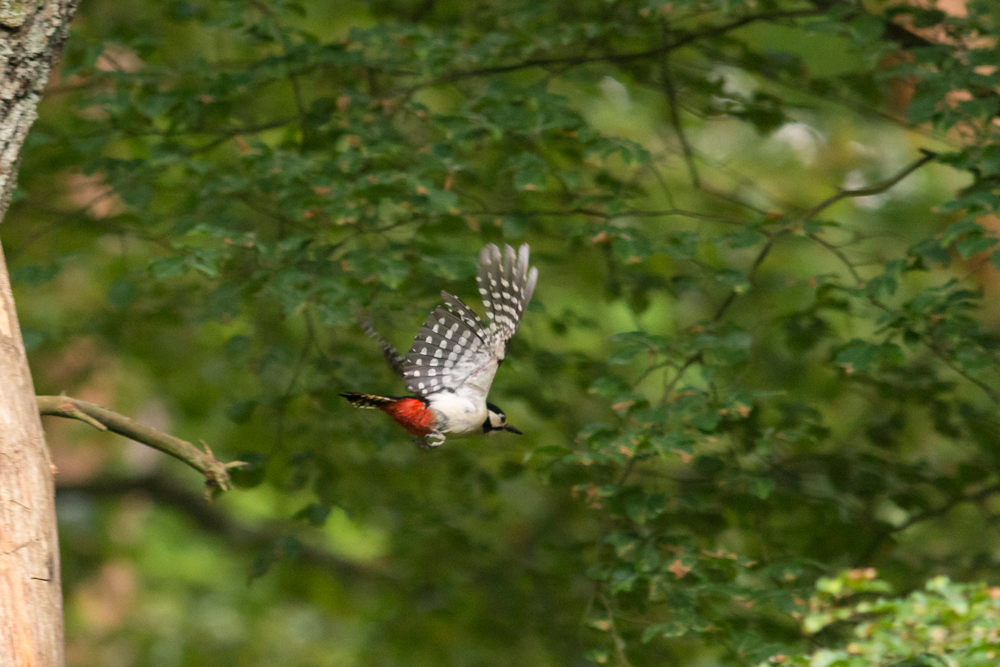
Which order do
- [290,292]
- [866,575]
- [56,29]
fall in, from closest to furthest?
[56,29]
[866,575]
[290,292]

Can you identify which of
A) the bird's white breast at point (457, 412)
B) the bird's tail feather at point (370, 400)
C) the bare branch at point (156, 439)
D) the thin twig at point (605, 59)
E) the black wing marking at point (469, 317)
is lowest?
the bird's white breast at point (457, 412)

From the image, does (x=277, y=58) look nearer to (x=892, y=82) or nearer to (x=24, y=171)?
(x=24, y=171)

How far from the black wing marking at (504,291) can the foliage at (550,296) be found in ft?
0.80

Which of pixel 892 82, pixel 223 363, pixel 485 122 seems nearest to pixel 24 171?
pixel 223 363

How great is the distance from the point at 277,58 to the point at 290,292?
1.05 metres

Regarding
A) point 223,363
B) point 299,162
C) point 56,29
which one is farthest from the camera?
point 223,363

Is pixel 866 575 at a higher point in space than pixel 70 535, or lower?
higher

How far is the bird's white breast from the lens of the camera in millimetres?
2619

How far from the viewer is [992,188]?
Answer: 272 cm

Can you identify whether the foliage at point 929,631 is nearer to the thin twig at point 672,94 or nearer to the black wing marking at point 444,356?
the black wing marking at point 444,356

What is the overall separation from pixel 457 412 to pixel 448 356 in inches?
7.3

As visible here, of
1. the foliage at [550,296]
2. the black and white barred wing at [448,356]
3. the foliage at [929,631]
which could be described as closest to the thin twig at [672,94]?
the foliage at [550,296]

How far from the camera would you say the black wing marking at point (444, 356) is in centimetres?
265

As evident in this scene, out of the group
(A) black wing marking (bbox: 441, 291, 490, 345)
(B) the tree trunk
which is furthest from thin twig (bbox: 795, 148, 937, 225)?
(B) the tree trunk
